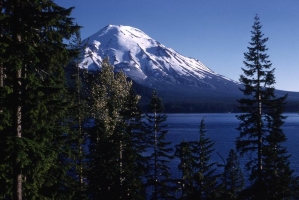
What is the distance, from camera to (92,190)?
25.1 m

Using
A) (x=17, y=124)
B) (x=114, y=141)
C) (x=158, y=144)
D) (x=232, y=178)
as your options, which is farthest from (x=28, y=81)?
(x=232, y=178)

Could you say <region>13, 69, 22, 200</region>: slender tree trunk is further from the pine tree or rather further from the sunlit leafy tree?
the sunlit leafy tree

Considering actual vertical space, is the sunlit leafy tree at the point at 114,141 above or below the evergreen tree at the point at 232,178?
above

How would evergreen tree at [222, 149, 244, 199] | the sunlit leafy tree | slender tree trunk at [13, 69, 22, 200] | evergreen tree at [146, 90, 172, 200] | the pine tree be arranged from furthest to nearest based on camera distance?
evergreen tree at [222, 149, 244, 199]
evergreen tree at [146, 90, 172, 200]
the sunlit leafy tree
slender tree trunk at [13, 69, 22, 200]
the pine tree

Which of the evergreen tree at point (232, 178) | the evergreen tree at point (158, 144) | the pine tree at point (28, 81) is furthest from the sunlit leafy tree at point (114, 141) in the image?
the pine tree at point (28, 81)

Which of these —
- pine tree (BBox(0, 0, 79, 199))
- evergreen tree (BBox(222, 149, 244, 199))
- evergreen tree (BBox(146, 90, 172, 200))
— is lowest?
evergreen tree (BBox(222, 149, 244, 199))

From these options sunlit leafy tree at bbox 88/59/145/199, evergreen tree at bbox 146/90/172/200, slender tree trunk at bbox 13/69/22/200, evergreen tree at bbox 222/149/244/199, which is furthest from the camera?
evergreen tree at bbox 222/149/244/199

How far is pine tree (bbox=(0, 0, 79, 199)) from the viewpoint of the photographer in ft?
27.3

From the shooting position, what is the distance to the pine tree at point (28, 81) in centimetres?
833

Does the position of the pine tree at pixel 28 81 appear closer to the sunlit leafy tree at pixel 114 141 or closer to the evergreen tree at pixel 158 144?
the sunlit leafy tree at pixel 114 141

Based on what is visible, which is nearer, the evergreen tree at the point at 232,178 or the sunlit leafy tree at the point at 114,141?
the sunlit leafy tree at the point at 114,141

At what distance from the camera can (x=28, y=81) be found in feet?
28.0

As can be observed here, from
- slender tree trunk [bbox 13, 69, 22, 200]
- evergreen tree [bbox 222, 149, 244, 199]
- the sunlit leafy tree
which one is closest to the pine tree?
slender tree trunk [bbox 13, 69, 22, 200]

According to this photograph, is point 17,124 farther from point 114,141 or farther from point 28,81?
point 114,141
